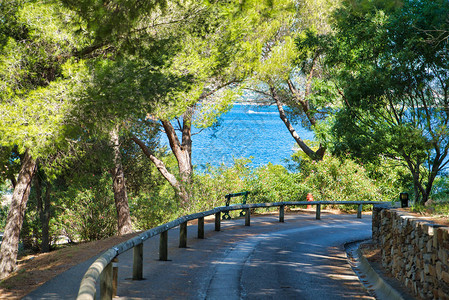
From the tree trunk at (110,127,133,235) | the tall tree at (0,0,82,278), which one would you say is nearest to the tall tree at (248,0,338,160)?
the tree trunk at (110,127,133,235)

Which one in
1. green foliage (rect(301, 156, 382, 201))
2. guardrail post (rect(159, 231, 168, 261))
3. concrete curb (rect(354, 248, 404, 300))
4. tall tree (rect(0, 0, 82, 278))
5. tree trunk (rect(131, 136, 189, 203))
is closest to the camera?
concrete curb (rect(354, 248, 404, 300))

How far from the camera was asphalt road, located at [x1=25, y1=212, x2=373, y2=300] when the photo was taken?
7.79 m

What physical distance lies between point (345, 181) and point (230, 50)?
31.5 feet

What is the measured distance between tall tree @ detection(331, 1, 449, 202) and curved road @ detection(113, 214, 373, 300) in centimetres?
327

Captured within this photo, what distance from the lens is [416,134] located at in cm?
1213

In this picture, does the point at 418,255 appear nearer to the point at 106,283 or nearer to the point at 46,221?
the point at 106,283

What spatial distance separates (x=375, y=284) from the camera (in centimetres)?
888

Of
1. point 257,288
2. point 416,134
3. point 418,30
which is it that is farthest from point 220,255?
point 418,30

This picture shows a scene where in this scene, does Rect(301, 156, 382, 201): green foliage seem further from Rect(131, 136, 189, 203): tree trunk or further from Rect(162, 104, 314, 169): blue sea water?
Rect(162, 104, 314, 169): blue sea water

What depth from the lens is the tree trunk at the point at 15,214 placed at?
14.9m

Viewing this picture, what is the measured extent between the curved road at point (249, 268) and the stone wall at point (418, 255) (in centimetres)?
75

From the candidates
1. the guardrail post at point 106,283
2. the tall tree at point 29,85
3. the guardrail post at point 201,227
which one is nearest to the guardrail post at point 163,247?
the guardrail post at point 201,227

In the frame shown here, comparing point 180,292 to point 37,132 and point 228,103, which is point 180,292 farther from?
point 228,103

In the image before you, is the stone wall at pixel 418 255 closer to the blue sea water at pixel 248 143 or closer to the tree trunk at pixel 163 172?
the tree trunk at pixel 163 172
